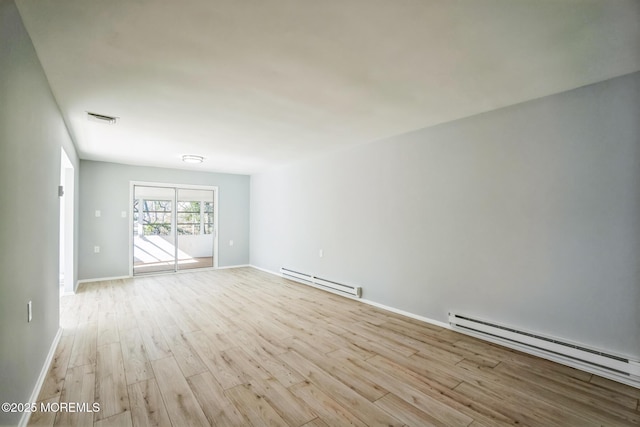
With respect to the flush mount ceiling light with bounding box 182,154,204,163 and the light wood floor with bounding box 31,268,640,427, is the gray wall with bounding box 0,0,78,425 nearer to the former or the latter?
the light wood floor with bounding box 31,268,640,427

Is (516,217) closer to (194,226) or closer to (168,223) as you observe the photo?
(194,226)

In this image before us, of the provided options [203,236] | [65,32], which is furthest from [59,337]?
[203,236]

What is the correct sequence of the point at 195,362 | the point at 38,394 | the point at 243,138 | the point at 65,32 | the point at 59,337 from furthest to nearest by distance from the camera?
the point at 243,138
the point at 59,337
the point at 195,362
the point at 38,394
the point at 65,32

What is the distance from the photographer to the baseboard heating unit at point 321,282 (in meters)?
4.33

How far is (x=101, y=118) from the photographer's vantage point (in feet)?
10.3

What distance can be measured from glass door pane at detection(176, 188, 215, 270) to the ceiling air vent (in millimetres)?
3370

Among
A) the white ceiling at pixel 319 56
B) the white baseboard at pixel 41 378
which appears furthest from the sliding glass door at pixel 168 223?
the white baseboard at pixel 41 378

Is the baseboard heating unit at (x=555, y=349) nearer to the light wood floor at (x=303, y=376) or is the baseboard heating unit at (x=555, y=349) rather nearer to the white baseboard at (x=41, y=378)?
the light wood floor at (x=303, y=376)

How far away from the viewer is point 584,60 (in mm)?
1999

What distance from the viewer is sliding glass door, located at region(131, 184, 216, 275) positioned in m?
6.18

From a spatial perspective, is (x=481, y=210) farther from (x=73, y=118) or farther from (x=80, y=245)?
(x=80, y=245)

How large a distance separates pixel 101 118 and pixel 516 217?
4614mm

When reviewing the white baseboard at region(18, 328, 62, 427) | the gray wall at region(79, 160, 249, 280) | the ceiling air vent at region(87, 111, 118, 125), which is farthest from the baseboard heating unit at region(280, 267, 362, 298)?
the ceiling air vent at region(87, 111, 118, 125)

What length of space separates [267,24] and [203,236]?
6.68 m
